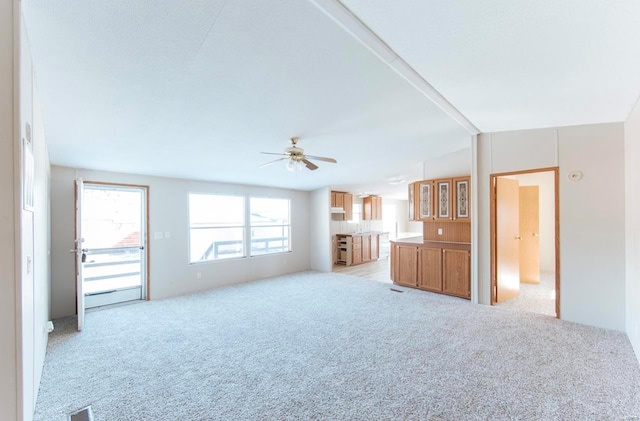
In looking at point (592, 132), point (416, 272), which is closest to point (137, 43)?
point (592, 132)

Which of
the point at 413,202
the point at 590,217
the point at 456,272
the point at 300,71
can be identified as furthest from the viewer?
the point at 413,202

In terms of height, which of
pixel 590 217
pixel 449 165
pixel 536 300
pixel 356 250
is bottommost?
pixel 536 300

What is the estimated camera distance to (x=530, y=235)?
19.8 ft

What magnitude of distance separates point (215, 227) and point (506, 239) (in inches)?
221

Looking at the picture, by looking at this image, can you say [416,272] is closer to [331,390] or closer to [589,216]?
[589,216]

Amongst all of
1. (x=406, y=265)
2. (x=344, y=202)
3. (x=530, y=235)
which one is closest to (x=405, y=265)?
(x=406, y=265)

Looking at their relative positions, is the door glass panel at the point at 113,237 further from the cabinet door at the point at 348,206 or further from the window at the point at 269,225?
the cabinet door at the point at 348,206

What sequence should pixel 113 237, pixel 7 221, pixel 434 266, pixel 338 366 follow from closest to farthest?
pixel 7 221 → pixel 338 366 → pixel 113 237 → pixel 434 266

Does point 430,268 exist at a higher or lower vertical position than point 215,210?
lower

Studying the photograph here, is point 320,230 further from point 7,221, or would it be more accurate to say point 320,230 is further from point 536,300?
point 7,221

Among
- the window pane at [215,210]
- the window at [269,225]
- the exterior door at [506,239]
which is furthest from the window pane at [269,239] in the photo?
the exterior door at [506,239]

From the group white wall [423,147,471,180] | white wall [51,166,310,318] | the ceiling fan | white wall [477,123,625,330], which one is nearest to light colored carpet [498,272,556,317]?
white wall [477,123,625,330]

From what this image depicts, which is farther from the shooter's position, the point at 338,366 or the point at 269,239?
the point at 269,239

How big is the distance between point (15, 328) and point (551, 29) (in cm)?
342
